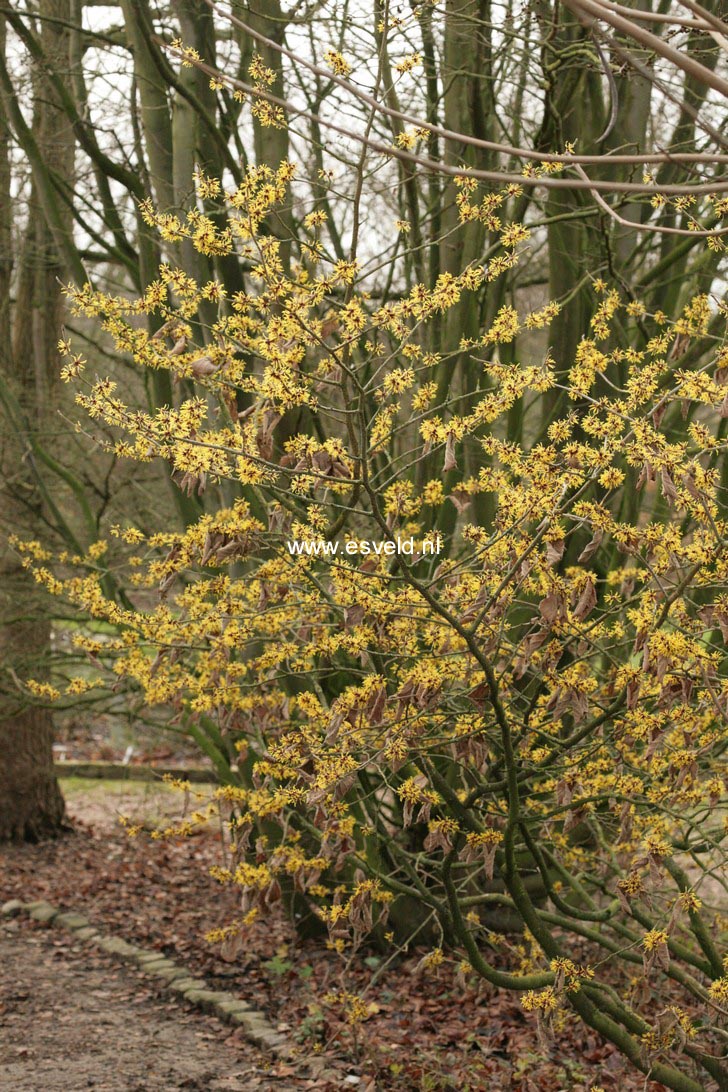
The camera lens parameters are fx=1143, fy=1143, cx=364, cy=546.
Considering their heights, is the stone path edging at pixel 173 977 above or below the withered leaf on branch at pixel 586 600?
below

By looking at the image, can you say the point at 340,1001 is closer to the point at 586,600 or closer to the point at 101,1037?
the point at 101,1037

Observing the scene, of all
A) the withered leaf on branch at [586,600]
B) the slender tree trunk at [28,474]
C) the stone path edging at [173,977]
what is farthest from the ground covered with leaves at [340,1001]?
the withered leaf on branch at [586,600]

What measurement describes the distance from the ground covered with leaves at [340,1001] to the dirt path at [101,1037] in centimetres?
9

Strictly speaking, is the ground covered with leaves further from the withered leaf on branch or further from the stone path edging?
the withered leaf on branch

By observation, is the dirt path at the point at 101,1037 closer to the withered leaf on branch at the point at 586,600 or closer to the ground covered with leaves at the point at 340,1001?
the ground covered with leaves at the point at 340,1001

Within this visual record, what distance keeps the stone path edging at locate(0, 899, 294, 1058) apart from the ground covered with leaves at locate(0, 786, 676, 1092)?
72mm

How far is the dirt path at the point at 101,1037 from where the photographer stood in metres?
4.65

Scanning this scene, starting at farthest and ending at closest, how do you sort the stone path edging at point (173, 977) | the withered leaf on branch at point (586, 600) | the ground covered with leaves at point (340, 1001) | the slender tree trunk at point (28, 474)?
the slender tree trunk at point (28, 474)
the stone path edging at point (173, 977)
the ground covered with leaves at point (340, 1001)
the withered leaf on branch at point (586, 600)

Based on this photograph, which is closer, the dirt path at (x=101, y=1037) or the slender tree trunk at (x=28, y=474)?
the dirt path at (x=101, y=1037)

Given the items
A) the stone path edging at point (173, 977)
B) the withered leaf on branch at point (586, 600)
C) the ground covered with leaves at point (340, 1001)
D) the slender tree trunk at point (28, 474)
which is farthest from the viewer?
the slender tree trunk at point (28, 474)

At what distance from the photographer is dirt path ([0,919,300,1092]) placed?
15.3ft

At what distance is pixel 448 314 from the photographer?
6.12 meters

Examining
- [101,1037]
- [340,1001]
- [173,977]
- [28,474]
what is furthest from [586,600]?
[28,474]

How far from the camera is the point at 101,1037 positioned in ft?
17.3
